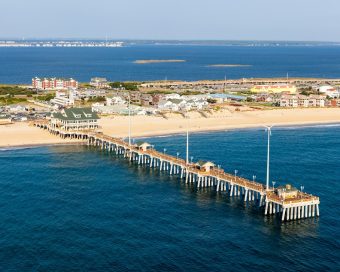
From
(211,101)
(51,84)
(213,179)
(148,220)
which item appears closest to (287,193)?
(148,220)

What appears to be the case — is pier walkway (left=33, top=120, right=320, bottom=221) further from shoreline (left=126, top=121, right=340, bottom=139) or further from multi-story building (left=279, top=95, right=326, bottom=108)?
multi-story building (left=279, top=95, right=326, bottom=108)

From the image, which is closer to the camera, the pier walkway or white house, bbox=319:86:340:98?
the pier walkway

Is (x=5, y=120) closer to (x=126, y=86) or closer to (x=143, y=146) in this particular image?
(x=143, y=146)

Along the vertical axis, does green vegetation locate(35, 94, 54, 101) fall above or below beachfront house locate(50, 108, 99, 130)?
above

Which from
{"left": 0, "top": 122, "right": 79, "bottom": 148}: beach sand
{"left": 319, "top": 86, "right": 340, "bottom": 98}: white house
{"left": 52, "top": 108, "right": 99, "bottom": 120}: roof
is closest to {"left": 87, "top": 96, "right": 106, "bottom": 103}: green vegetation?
{"left": 0, "top": 122, "right": 79, "bottom": 148}: beach sand

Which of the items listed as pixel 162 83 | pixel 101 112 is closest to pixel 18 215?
pixel 101 112

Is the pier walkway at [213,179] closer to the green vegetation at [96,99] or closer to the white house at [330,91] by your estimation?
the green vegetation at [96,99]
